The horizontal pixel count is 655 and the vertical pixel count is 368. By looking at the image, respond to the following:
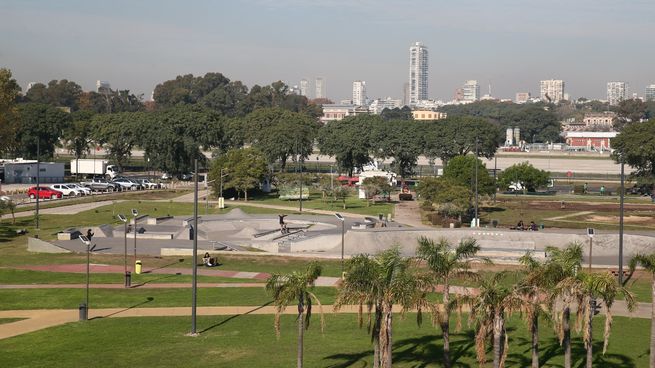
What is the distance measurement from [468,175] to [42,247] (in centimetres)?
4813

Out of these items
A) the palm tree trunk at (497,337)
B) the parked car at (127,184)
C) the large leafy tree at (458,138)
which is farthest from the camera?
the large leafy tree at (458,138)

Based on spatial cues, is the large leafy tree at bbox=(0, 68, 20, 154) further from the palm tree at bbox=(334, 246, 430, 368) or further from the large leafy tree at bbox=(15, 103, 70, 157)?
the palm tree at bbox=(334, 246, 430, 368)

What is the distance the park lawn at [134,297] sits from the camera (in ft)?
145

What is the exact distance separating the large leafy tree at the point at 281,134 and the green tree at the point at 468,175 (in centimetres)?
3216

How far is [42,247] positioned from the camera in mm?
62656

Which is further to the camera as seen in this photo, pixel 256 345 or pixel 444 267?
pixel 256 345

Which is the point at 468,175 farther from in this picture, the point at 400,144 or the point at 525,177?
the point at 400,144

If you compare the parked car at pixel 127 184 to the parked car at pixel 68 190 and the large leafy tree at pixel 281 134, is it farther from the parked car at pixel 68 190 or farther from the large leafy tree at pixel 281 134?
the large leafy tree at pixel 281 134

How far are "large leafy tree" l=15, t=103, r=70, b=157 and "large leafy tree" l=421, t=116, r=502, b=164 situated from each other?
60.2 m

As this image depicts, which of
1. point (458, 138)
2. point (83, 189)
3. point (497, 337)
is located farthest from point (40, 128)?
point (497, 337)

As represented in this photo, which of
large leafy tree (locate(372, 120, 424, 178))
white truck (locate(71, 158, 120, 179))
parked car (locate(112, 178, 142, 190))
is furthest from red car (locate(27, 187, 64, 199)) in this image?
large leafy tree (locate(372, 120, 424, 178))

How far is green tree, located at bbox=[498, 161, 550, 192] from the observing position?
359ft

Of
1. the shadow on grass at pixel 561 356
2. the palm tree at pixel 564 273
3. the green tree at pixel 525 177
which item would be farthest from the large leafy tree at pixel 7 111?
the palm tree at pixel 564 273

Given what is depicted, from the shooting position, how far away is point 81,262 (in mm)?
58000
